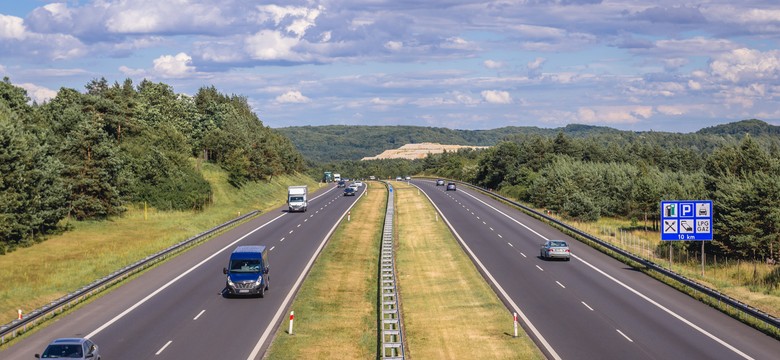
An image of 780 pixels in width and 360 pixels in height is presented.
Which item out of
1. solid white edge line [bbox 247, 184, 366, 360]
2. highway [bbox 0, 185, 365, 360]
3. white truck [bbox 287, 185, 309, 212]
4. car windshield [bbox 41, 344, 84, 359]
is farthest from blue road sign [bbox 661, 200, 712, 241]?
white truck [bbox 287, 185, 309, 212]

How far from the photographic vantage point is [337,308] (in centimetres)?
3597

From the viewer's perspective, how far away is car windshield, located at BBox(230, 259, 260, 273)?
3734 cm

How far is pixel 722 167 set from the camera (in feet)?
312

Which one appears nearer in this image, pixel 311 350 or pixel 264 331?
pixel 311 350

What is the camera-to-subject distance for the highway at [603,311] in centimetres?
2706

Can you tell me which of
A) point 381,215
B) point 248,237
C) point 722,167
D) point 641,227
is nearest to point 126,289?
point 248,237

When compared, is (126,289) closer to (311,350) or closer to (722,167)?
(311,350)

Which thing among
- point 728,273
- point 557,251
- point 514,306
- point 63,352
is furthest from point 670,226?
point 63,352

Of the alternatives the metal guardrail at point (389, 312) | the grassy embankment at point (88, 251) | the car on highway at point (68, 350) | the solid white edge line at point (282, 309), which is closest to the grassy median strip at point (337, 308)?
the solid white edge line at point (282, 309)

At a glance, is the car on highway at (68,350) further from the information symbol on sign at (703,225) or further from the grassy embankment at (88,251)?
the information symbol on sign at (703,225)

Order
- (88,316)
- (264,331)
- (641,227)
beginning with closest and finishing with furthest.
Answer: (264,331)
(88,316)
(641,227)

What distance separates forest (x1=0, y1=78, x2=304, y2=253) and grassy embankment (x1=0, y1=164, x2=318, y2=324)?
6.16ft

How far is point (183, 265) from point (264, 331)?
65.0 ft

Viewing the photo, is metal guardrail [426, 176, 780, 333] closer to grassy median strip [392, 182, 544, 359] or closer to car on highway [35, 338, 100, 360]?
grassy median strip [392, 182, 544, 359]
